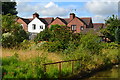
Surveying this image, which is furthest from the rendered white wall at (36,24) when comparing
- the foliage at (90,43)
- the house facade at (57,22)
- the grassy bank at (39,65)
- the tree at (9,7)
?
the grassy bank at (39,65)

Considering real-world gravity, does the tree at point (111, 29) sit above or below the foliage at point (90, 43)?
above

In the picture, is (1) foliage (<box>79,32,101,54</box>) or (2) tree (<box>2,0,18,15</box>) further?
(2) tree (<box>2,0,18,15</box>)

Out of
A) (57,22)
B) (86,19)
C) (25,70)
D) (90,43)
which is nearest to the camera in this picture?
(25,70)

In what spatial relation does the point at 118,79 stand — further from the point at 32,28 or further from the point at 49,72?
the point at 32,28

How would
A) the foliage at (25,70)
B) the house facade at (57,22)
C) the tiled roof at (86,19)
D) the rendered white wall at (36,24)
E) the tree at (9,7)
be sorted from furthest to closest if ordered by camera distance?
the tiled roof at (86,19), the rendered white wall at (36,24), the house facade at (57,22), the tree at (9,7), the foliage at (25,70)

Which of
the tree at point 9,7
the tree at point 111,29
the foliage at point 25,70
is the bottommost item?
the foliage at point 25,70

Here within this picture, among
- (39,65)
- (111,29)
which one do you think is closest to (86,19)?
(111,29)

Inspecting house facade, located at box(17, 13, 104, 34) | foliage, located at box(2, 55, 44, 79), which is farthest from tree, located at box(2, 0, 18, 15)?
foliage, located at box(2, 55, 44, 79)

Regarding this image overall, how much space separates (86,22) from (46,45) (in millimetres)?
31403

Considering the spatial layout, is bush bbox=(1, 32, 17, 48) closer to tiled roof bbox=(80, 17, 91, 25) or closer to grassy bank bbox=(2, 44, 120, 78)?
grassy bank bbox=(2, 44, 120, 78)

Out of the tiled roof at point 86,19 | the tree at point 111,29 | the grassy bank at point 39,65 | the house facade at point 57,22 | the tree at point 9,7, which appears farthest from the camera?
the tiled roof at point 86,19

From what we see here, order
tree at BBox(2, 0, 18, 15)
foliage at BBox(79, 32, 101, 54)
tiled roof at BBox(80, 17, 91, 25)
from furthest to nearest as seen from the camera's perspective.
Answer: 1. tiled roof at BBox(80, 17, 91, 25)
2. tree at BBox(2, 0, 18, 15)
3. foliage at BBox(79, 32, 101, 54)

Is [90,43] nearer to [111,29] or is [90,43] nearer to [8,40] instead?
[8,40]

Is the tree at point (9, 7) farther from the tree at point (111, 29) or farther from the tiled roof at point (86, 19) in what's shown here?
the tree at point (111, 29)
